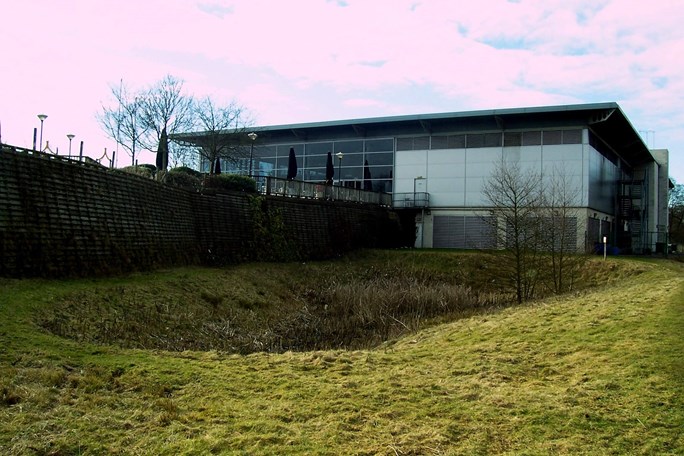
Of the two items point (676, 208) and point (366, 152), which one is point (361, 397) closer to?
point (366, 152)

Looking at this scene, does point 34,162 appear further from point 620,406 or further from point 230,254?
point 620,406

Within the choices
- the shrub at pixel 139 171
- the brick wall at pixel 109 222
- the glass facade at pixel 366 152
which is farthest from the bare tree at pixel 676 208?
the shrub at pixel 139 171

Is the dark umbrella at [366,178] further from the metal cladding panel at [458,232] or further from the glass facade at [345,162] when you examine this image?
the metal cladding panel at [458,232]

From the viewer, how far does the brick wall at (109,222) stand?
13.1m

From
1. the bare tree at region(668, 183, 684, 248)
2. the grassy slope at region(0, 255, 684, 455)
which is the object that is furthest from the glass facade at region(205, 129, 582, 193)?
Result: the bare tree at region(668, 183, 684, 248)

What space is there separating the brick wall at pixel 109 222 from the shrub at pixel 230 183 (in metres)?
0.77

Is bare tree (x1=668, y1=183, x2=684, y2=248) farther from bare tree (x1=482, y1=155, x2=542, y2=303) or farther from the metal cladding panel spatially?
bare tree (x1=482, y1=155, x2=542, y2=303)

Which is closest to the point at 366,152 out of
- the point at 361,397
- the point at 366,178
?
the point at 366,178

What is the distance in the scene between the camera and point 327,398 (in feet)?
21.3

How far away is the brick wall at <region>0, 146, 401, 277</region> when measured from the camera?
13094mm

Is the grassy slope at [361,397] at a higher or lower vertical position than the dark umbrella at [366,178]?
lower

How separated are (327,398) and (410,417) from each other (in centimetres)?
109

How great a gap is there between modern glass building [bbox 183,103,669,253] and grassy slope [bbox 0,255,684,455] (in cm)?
2681

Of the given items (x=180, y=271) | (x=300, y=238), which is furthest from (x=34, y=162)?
(x=300, y=238)
